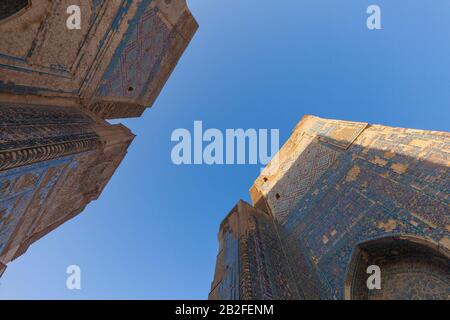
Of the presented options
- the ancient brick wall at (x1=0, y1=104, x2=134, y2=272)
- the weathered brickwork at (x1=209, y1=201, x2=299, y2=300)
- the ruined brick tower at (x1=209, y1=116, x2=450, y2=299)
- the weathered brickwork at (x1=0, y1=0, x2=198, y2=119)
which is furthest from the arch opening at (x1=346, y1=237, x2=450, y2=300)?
the weathered brickwork at (x1=0, y1=0, x2=198, y2=119)

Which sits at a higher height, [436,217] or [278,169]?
[278,169]

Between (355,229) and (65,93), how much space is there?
4490mm

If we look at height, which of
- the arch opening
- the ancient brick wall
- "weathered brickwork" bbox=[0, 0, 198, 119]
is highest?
"weathered brickwork" bbox=[0, 0, 198, 119]

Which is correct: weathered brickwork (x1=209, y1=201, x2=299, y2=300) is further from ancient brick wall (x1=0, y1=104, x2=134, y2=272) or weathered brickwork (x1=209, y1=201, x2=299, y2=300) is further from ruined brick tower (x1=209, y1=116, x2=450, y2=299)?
ancient brick wall (x1=0, y1=104, x2=134, y2=272)

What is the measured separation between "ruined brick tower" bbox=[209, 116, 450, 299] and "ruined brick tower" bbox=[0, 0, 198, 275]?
2337 millimetres

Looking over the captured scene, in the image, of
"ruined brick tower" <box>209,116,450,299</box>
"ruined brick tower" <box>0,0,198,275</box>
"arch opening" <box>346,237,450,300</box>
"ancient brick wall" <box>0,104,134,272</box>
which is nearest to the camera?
"ancient brick wall" <box>0,104,134,272</box>

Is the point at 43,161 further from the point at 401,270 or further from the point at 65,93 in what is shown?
the point at 401,270

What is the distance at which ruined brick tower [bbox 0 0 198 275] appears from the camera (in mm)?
2324

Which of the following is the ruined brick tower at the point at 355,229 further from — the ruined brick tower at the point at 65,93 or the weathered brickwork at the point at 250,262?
the ruined brick tower at the point at 65,93
